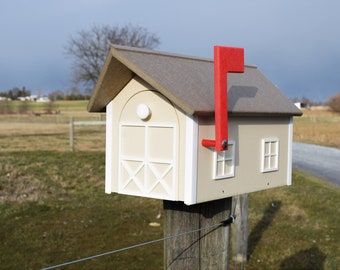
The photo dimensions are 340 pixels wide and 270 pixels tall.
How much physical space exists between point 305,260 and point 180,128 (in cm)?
425

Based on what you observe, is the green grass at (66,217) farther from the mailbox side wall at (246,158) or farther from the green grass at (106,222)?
the mailbox side wall at (246,158)

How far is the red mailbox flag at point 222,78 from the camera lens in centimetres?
246

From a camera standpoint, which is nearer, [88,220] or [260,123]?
[260,123]

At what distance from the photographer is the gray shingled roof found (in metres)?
2.62

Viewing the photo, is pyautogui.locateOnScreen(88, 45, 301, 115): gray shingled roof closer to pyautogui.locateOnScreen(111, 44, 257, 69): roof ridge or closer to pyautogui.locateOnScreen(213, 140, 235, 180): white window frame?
pyautogui.locateOnScreen(111, 44, 257, 69): roof ridge

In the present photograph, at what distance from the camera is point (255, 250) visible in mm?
6711

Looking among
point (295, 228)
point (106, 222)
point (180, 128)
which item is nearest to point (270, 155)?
point (180, 128)

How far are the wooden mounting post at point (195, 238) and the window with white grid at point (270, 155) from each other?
62 centimetres

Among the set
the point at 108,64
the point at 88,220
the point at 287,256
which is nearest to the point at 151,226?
the point at 88,220

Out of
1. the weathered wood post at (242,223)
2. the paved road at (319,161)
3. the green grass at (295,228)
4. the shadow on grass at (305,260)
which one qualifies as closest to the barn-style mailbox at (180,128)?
the weathered wood post at (242,223)

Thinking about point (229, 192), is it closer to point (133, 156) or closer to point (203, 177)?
point (203, 177)

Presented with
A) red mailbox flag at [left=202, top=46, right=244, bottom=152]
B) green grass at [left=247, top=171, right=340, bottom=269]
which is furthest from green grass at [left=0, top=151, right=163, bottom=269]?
red mailbox flag at [left=202, top=46, right=244, bottom=152]

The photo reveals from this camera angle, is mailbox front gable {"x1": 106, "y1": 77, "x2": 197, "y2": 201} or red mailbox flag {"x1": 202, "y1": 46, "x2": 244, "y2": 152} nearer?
red mailbox flag {"x1": 202, "y1": 46, "x2": 244, "y2": 152}

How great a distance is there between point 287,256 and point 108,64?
458 cm
